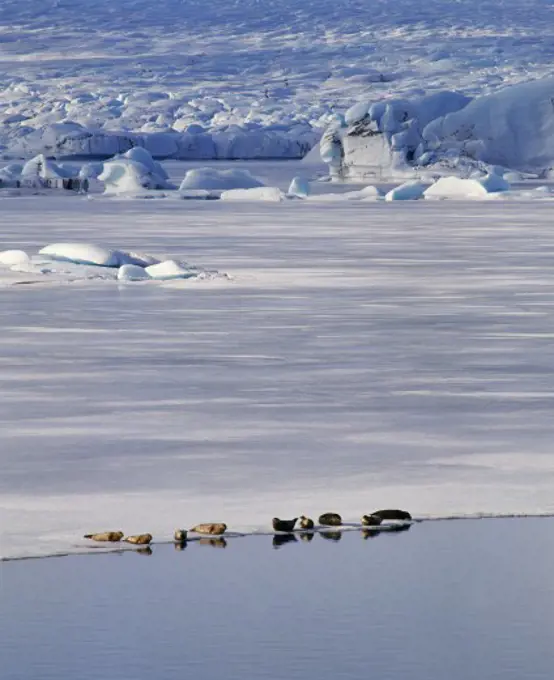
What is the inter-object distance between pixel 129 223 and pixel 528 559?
15.7 metres

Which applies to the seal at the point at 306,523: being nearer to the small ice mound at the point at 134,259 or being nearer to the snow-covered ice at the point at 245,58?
the small ice mound at the point at 134,259

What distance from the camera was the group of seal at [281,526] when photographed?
156 inches

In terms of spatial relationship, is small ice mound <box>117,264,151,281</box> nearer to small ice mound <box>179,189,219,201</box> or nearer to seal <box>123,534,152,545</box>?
seal <box>123,534,152,545</box>

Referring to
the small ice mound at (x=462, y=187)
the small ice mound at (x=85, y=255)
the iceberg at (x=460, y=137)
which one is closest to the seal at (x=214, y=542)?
the small ice mound at (x=85, y=255)

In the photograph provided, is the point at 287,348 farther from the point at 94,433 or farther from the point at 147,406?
the point at 94,433

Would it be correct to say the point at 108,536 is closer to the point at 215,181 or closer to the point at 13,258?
the point at 13,258

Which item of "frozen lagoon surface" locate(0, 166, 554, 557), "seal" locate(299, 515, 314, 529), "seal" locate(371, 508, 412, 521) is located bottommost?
"frozen lagoon surface" locate(0, 166, 554, 557)

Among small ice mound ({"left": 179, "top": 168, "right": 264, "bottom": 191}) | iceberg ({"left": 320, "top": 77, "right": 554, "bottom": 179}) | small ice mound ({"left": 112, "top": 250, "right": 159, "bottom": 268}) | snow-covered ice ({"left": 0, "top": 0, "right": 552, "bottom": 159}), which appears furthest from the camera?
snow-covered ice ({"left": 0, "top": 0, "right": 552, "bottom": 159})

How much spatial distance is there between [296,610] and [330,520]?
2.42 ft

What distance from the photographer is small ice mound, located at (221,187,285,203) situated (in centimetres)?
2530

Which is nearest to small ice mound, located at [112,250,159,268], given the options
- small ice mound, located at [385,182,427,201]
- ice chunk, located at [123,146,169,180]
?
small ice mound, located at [385,182,427,201]

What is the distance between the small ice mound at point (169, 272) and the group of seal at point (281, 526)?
24.2 ft

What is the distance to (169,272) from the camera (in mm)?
11586

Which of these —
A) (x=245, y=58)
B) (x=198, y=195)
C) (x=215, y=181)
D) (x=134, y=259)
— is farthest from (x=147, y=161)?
(x=245, y=58)
